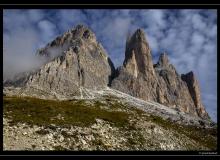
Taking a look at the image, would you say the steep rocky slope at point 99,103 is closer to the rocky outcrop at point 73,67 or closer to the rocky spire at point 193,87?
the rocky outcrop at point 73,67

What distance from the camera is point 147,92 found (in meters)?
108

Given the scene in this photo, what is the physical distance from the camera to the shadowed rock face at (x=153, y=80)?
346 feet

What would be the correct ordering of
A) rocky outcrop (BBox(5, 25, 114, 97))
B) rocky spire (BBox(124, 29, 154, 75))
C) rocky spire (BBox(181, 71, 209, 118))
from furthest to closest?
rocky spire (BBox(181, 71, 209, 118)) → rocky spire (BBox(124, 29, 154, 75)) → rocky outcrop (BBox(5, 25, 114, 97))

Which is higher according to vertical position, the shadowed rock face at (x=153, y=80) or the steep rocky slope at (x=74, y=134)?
the shadowed rock face at (x=153, y=80)

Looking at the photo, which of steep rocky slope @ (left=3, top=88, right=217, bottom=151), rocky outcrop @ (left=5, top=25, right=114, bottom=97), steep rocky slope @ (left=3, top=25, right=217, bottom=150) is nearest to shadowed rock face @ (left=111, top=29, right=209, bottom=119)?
steep rocky slope @ (left=3, top=25, right=217, bottom=150)

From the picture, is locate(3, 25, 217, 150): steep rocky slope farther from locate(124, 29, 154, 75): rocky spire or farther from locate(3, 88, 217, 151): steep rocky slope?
locate(124, 29, 154, 75): rocky spire

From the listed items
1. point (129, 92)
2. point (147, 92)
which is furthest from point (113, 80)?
point (147, 92)

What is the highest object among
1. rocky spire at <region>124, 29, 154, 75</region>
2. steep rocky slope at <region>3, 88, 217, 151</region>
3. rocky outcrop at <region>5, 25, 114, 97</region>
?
rocky spire at <region>124, 29, 154, 75</region>

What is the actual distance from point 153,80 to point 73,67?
34176mm

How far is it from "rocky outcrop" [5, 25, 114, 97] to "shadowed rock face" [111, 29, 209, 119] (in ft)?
22.0

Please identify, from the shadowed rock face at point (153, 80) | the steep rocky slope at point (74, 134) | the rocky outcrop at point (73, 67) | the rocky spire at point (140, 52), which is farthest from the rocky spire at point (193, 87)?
the steep rocky slope at point (74, 134)

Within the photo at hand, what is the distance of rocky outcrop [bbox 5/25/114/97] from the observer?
240 ft
